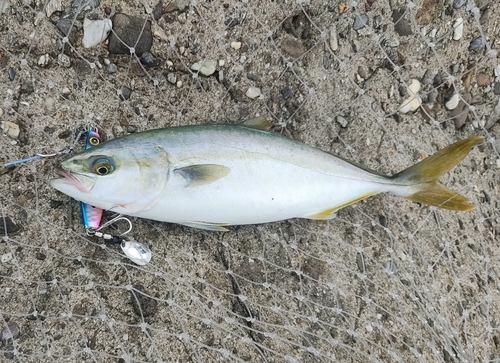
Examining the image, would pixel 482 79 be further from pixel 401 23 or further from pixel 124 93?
pixel 124 93

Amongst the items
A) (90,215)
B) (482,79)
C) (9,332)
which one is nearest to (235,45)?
(90,215)

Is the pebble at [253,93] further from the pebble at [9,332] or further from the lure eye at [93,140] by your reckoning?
the pebble at [9,332]

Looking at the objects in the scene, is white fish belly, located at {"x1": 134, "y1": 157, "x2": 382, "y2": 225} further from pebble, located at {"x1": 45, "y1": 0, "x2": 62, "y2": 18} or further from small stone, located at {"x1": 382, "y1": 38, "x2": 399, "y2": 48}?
pebble, located at {"x1": 45, "y1": 0, "x2": 62, "y2": 18}

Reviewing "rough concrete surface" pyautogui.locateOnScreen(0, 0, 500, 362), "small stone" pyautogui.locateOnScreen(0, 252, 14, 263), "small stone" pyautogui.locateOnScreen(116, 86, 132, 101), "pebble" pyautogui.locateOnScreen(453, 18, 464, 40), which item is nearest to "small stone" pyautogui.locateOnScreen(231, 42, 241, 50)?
"rough concrete surface" pyautogui.locateOnScreen(0, 0, 500, 362)

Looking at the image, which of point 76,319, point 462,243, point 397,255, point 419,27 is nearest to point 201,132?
point 76,319

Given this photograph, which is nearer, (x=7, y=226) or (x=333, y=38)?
(x=7, y=226)
